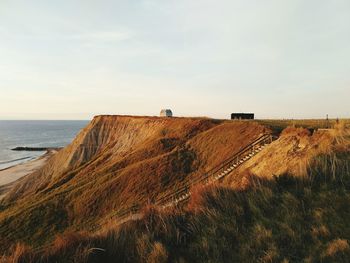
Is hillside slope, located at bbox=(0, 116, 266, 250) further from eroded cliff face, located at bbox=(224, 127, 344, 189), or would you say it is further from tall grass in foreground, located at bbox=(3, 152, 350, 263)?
tall grass in foreground, located at bbox=(3, 152, 350, 263)

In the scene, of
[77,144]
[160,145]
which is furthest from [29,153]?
[160,145]

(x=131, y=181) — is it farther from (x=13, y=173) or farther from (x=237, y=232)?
(x=13, y=173)

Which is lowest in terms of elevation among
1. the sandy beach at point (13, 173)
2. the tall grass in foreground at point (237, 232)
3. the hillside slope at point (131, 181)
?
the sandy beach at point (13, 173)

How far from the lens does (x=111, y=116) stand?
6869cm

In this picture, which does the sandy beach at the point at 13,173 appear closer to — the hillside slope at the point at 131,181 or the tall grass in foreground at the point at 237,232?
the hillside slope at the point at 131,181

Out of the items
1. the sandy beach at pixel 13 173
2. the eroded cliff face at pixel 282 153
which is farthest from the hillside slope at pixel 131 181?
the sandy beach at pixel 13 173

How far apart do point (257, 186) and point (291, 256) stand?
9.62 ft

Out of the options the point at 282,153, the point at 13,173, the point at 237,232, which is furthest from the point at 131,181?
the point at 13,173

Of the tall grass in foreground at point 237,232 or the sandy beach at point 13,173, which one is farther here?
the sandy beach at point 13,173

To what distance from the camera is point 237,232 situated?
621 cm

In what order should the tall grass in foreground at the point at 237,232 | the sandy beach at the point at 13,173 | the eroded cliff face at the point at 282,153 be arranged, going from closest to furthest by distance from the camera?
the tall grass in foreground at the point at 237,232 < the eroded cliff face at the point at 282,153 < the sandy beach at the point at 13,173

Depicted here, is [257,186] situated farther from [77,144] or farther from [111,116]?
[111,116]

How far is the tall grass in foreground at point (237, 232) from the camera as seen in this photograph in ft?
17.9

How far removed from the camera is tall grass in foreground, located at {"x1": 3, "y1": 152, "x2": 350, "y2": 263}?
5.45 meters
